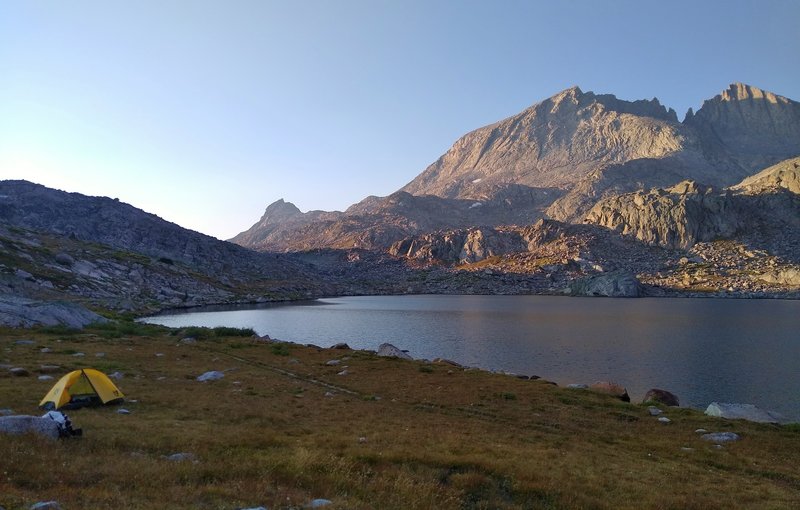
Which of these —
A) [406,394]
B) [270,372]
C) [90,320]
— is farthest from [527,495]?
[90,320]

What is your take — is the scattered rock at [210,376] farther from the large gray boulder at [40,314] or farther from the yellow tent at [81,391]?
the large gray boulder at [40,314]

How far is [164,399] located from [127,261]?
6360 inches

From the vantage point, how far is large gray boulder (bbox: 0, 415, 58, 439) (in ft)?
52.9

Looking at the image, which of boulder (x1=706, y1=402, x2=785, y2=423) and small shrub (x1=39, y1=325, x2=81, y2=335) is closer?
boulder (x1=706, y1=402, x2=785, y2=423)

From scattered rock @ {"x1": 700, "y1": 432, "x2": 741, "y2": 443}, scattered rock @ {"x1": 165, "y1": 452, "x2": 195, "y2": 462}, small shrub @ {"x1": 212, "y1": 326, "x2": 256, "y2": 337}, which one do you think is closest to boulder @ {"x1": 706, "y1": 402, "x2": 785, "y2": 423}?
scattered rock @ {"x1": 700, "y1": 432, "x2": 741, "y2": 443}

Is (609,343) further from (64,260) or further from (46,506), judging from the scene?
(64,260)

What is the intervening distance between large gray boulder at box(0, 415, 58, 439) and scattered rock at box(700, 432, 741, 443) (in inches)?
1289

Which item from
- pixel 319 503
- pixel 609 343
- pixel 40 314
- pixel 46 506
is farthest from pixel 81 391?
pixel 609 343

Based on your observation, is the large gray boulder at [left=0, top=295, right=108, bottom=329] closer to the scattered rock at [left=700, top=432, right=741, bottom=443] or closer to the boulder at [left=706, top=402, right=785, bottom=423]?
the scattered rock at [left=700, top=432, right=741, bottom=443]

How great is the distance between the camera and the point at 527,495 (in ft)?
51.2

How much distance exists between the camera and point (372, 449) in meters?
19.2

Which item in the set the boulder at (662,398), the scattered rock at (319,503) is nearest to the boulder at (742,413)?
the boulder at (662,398)

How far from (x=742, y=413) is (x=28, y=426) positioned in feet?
142

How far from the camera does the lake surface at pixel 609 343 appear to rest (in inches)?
2090
